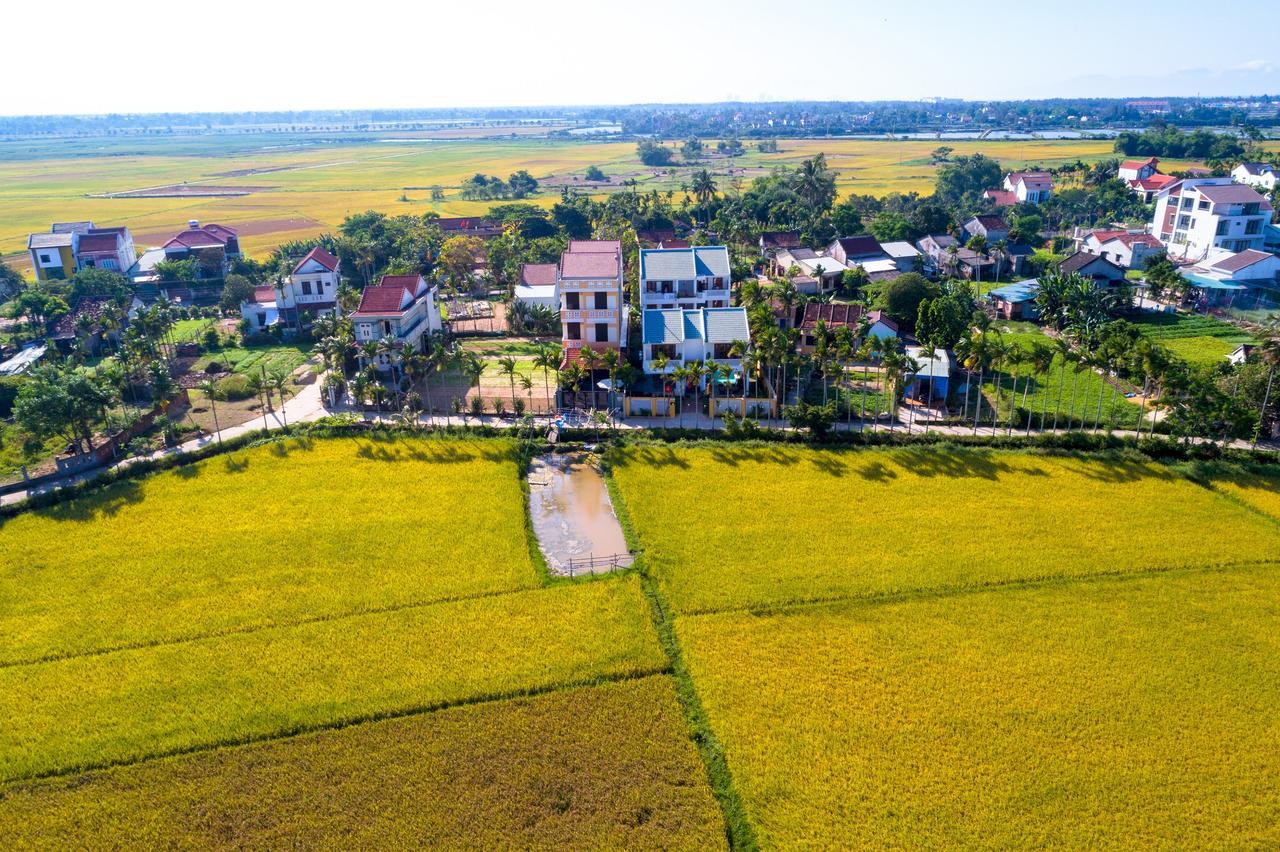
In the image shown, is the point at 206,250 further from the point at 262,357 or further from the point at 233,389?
the point at 233,389

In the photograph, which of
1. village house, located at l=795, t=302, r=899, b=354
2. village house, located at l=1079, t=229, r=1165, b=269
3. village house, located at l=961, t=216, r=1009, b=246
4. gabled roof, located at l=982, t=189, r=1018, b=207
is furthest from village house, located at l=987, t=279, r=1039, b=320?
gabled roof, located at l=982, t=189, r=1018, b=207

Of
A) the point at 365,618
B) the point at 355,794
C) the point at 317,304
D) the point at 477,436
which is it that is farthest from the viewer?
the point at 317,304

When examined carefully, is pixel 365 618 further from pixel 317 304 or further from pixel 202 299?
pixel 202 299

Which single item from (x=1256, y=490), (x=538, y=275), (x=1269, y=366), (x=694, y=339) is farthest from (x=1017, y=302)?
(x=538, y=275)

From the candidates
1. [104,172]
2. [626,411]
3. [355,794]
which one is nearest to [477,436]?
[626,411]

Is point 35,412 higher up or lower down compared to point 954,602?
higher up

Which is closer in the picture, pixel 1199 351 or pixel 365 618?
pixel 365 618
